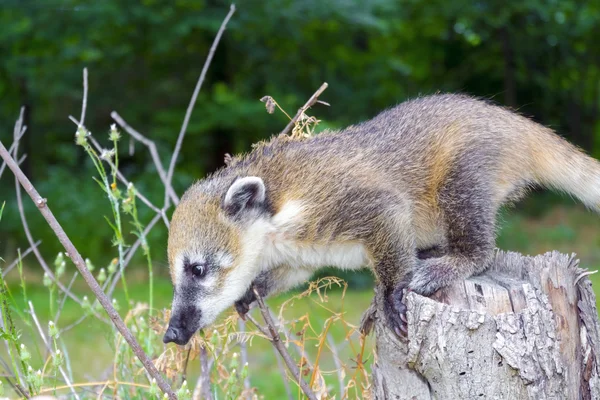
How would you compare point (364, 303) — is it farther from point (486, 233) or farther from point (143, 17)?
point (486, 233)

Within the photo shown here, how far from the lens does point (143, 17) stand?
11.9m

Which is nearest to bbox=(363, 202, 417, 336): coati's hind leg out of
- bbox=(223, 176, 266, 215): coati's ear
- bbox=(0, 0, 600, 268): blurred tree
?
bbox=(223, 176, 266, 215): coati's ear

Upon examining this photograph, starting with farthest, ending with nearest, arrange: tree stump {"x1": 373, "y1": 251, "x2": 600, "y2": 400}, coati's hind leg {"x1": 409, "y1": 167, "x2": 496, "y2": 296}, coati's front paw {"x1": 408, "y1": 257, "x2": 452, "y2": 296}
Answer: coati's hind leg {"x1": 409, "y1": 167, "x2": 496, "y2": 296}, coati's front paw {"x1": 408, "y1": 257, "x2": 452, "y2": 296}, tree stump {"x1": 373, "y1": 251, "x2": 600, "y2": 400}

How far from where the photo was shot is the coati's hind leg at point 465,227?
163 inches

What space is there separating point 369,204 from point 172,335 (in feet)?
4.21

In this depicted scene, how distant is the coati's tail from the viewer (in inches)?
188

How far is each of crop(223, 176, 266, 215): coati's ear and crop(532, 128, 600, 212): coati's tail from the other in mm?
1855

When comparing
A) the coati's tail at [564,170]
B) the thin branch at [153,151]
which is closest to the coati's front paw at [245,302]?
the thin branch at [153,151]

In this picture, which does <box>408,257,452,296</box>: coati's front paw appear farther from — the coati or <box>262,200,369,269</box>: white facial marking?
<box>262,200,369,269</box>: white facial marking

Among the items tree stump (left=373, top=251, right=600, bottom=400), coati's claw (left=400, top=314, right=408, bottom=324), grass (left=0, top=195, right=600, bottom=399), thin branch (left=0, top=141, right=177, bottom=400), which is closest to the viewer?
thin branch (left=0, top=141, right=177, bottom=400)

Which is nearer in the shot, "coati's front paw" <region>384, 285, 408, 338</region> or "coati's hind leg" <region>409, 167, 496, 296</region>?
"coati's front paw" <region>384, 285, 408, 338</region>

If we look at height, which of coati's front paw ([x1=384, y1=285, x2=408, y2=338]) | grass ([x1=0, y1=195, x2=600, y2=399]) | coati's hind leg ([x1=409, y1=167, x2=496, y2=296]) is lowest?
grass ([x1=0, y1=195, x2=600, y2=399])

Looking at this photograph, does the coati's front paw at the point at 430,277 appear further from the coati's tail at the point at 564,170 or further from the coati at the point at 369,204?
the coati's tail at the point at 564,170

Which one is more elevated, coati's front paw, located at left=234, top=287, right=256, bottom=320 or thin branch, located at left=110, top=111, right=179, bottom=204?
thin branch, located at left=110, top=111, right=179, bottom=204
